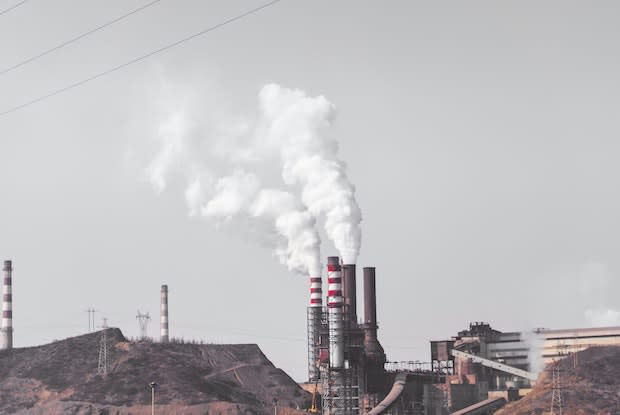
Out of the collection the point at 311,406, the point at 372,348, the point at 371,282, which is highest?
the point at 371,282

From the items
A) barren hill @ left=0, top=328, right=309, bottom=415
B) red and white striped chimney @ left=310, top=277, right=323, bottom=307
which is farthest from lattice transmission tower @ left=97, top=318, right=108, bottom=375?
red and white striped chimney @ left=310, top=277, right=323, bottom=307

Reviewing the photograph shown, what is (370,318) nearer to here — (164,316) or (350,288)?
(350,288)

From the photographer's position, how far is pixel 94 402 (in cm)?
9912

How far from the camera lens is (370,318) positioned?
298ft

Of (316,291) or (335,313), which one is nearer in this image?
(335,313)

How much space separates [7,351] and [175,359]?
Result: 19840 mm

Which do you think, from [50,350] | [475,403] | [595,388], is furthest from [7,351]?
[595,388]

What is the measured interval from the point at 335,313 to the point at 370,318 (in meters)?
9.55

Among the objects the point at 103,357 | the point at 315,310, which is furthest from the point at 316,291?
the point at 103,357

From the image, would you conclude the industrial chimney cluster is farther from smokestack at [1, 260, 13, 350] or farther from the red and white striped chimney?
smokestack at [1, 260, 13, 350]

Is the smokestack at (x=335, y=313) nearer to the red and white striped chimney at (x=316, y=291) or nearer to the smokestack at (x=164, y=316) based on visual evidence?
the red and white striped chimney at (x=316, y=291)

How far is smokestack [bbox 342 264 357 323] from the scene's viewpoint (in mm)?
89938

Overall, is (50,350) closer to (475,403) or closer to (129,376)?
(129,376)

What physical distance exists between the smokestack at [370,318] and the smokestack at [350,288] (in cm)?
122
